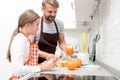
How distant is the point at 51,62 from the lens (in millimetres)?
1188

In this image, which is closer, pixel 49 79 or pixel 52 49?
pixel 49 79

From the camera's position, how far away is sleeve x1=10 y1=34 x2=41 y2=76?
1.09 metres

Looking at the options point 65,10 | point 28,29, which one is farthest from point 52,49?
point 65,10

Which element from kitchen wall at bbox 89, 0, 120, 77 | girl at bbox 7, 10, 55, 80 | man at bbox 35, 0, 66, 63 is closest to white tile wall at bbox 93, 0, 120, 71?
kitchen wall at bbox 89, 0, 120, 77

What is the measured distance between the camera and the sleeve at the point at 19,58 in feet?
3.59

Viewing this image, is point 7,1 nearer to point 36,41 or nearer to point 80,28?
point 80,28

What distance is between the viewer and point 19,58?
1123 mm

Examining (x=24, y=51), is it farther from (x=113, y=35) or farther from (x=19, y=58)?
(x=113, y=35)

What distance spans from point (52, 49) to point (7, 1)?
5.83ft

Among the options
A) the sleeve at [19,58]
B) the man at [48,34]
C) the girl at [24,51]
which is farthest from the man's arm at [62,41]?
the sleeve at [19,58]

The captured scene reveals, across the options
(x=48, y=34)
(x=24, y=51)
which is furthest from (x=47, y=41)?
(x=24, y=51)

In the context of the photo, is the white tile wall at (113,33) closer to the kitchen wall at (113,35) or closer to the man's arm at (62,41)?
the kitchen wall at (113,35)

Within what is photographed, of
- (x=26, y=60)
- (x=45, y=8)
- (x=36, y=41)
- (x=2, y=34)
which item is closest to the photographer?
(x=26, y=60)

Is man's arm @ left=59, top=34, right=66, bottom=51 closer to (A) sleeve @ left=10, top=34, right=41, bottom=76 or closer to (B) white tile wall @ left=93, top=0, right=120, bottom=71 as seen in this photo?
(B) white tile wall @ left=93, top=0, right=120, bottom=71
